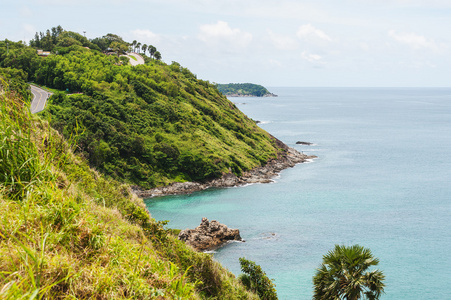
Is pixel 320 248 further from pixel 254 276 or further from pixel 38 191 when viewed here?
pixel 38 191

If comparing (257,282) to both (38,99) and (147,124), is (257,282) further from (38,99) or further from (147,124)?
(38,99)

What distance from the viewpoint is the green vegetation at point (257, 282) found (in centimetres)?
2898

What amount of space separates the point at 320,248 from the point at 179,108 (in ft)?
229

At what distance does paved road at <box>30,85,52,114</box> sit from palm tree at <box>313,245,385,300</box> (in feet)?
241

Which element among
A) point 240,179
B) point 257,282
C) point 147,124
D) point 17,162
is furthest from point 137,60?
point 17,162

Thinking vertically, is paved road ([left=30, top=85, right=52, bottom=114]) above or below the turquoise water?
above

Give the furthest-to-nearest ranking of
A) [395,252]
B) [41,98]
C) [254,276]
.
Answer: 1. [41,98]
2. [395,252]
3. [254,276]

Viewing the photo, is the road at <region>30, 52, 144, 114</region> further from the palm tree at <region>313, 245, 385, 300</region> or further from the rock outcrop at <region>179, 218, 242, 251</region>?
the palm tree at <region>313, 245, 385, 300</region>

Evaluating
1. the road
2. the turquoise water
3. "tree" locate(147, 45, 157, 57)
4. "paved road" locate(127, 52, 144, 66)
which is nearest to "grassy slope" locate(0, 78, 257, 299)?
the turquoise water

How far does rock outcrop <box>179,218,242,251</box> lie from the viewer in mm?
57128

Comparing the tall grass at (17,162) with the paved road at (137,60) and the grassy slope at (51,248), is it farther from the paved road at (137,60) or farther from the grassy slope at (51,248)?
the paved road at (137,60)

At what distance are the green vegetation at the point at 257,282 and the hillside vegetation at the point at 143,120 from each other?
47.6 metres

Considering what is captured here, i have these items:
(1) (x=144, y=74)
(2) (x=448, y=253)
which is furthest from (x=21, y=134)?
(1) (x=144, y=74)

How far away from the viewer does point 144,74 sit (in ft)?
404
